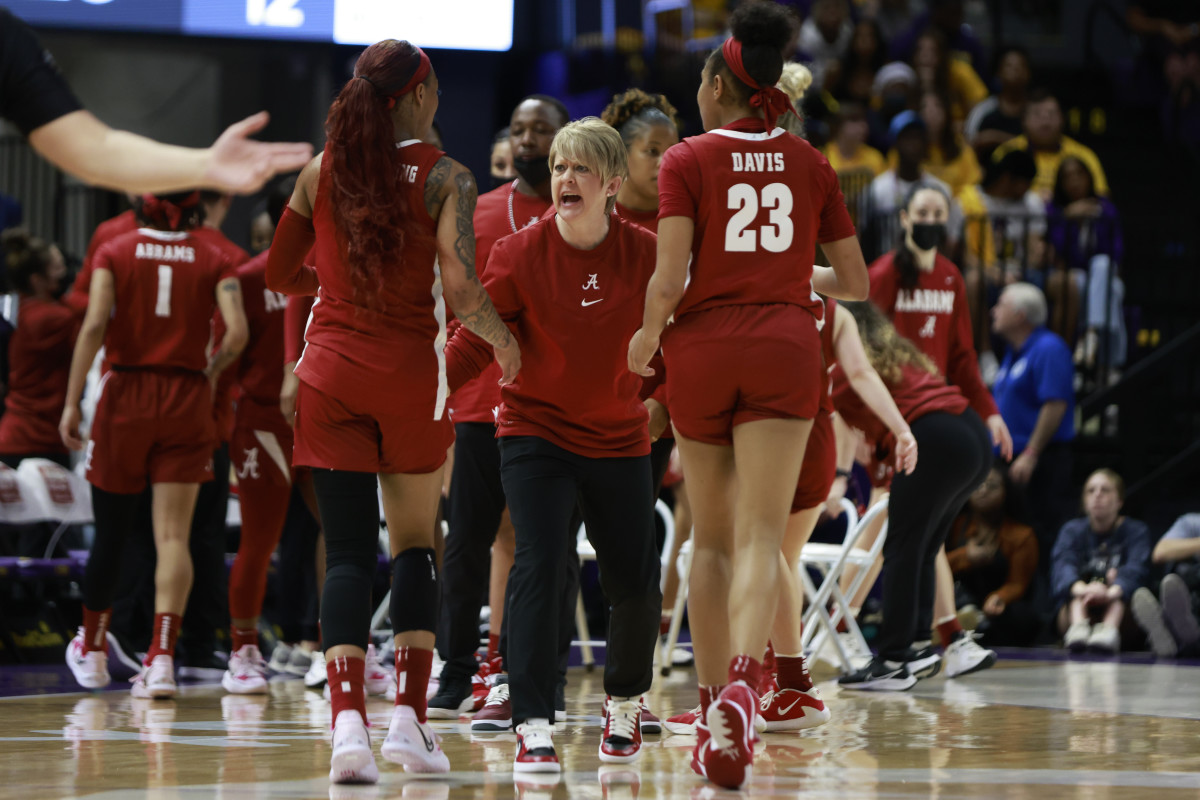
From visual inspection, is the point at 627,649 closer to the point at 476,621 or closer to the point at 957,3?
the point at 476,621

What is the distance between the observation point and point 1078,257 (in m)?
10.2

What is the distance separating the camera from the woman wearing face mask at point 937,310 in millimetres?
6367

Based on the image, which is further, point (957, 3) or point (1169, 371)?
point (957, 3)

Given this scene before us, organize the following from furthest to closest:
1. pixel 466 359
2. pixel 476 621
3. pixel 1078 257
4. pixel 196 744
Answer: pixel 1078 257
pixel 476 621
pixel 196 744
pixel 466 359

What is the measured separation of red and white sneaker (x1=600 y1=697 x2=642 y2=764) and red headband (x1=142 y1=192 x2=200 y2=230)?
3023 mm

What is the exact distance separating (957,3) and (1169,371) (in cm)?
484

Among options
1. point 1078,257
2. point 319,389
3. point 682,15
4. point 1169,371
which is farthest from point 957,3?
point 319,389

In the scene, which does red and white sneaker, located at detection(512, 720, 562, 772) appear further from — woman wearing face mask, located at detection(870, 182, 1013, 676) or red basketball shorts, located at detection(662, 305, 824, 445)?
woman wearing face mask, located at detection(870, 182, 1013, 676)

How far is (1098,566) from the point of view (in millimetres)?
8125

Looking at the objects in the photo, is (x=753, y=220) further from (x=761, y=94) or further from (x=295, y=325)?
(x=295, y=325)

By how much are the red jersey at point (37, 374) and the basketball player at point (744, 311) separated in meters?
4.80

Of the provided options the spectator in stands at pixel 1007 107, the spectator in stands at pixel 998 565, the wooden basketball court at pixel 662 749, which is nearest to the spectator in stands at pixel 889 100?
the spectator in stands at pixel 1007 107

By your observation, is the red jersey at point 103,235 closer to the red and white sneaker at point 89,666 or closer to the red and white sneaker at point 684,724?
the red and white sneaker at point 89,666

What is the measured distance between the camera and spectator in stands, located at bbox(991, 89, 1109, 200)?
1148 centimetres
